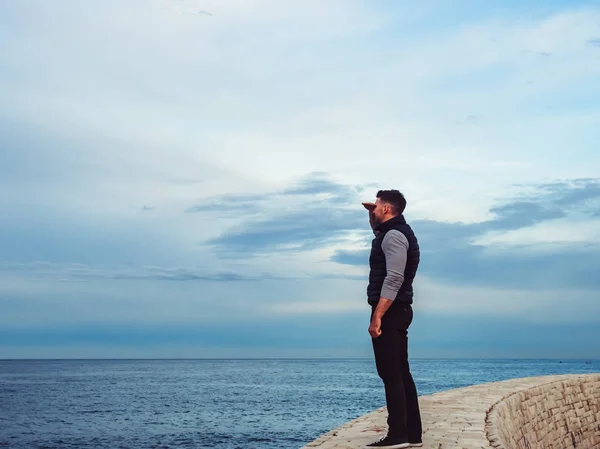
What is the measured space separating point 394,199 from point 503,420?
187 inches

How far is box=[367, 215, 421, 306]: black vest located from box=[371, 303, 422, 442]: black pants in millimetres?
134

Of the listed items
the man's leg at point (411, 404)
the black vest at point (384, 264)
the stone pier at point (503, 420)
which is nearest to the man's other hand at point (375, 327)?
the black vest at point (384, 264)

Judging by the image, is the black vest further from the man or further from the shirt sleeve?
the shirt sleeve

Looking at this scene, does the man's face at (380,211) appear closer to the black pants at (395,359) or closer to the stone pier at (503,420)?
the black pants at (395,359)

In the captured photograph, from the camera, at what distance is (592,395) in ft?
44.9

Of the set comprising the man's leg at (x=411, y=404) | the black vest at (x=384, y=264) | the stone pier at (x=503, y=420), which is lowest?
the stone pier at (x=503, y=420)

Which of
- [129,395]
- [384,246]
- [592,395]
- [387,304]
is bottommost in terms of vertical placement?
[129,395]

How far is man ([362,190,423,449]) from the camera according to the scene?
5.51m

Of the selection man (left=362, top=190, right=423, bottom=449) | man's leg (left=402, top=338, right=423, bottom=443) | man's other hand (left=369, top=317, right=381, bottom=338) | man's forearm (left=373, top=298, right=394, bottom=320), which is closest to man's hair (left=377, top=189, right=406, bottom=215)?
man (left=362, top=190, right=423, bottom=449)

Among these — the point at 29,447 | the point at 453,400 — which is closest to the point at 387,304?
the point at 453,400

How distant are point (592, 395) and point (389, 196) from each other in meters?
10.3

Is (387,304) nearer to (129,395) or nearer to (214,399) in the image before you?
(214,399)

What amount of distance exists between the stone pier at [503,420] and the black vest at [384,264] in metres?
1.68

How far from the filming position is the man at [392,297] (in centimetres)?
551
